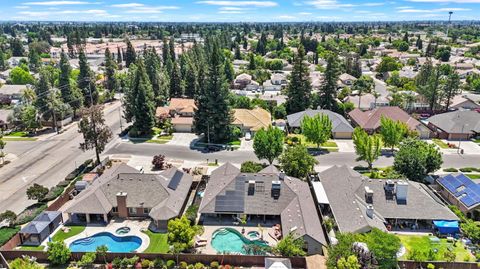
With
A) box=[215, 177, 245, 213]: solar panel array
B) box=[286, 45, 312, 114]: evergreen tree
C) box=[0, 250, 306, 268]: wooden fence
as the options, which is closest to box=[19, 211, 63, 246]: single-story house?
box=[0, 250, 306, 268]: wooden fence

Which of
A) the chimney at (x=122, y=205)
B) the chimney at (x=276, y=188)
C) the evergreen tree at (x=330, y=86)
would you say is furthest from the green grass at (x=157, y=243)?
the evergreen tree at (x=330, y=86)

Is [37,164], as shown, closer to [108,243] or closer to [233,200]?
[108,243]

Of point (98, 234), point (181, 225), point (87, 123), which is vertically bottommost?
point (98, 234)

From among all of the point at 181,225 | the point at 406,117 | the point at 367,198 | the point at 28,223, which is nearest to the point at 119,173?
the point at 28,223

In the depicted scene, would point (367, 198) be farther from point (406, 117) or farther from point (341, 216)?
point (406, 117)

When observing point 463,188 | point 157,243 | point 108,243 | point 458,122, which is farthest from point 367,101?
point 108,243

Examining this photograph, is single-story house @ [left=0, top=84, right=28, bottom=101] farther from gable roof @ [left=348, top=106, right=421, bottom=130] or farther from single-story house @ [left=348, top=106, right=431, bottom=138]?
gable roof @ [left=348, top=106, right=421, bottom=130]
